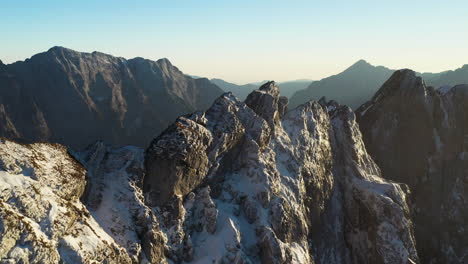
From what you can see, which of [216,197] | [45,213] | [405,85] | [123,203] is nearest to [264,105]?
[216,197]

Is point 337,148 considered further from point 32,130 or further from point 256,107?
point 32,130

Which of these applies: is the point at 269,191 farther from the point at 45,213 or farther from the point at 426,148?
the point at 426,148

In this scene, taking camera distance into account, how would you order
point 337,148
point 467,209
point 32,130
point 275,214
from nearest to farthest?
1. point 275,214
2. point 337,148
3. point 467,209
4. point 32,130

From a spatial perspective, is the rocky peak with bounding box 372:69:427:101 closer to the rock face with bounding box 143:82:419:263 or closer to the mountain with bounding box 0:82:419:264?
the mountain with bounding box 0:82:419:264

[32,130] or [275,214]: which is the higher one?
[275,214]

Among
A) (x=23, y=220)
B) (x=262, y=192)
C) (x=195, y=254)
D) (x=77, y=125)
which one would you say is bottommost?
(x=77, y=125)

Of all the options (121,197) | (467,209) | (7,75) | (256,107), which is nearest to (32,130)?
(7,75)

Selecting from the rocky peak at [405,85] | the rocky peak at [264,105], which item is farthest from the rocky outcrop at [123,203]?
the rocky peak at [405,85]
